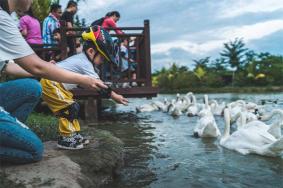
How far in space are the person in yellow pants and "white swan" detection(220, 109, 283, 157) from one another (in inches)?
99.3

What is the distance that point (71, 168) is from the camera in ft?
11.8

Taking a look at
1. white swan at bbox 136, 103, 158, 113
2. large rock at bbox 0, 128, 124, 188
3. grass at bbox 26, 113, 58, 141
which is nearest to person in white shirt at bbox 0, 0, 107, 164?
large rock at bbox 0, 128, 124, 188

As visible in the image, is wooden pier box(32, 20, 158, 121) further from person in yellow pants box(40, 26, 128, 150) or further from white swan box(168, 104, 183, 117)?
person in yellow pants box(40, 26, 128, 150)

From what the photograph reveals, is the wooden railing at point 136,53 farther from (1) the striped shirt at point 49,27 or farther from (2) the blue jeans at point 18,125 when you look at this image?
(2) the blue jeans at point 18,125

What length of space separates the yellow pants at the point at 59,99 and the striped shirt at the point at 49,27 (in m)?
5.15

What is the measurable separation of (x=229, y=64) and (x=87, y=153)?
1508 inches

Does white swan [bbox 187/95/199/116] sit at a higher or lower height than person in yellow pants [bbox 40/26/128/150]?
lower

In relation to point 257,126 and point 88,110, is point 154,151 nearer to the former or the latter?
point 257,126

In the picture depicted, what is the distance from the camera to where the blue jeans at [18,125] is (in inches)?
128

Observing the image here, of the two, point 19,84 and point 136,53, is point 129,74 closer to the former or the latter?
point 136,53

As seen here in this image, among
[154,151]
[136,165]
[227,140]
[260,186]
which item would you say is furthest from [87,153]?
[227,140]

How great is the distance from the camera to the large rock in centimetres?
321

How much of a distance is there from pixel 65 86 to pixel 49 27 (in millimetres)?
5221

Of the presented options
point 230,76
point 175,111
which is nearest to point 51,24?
point 175,111
